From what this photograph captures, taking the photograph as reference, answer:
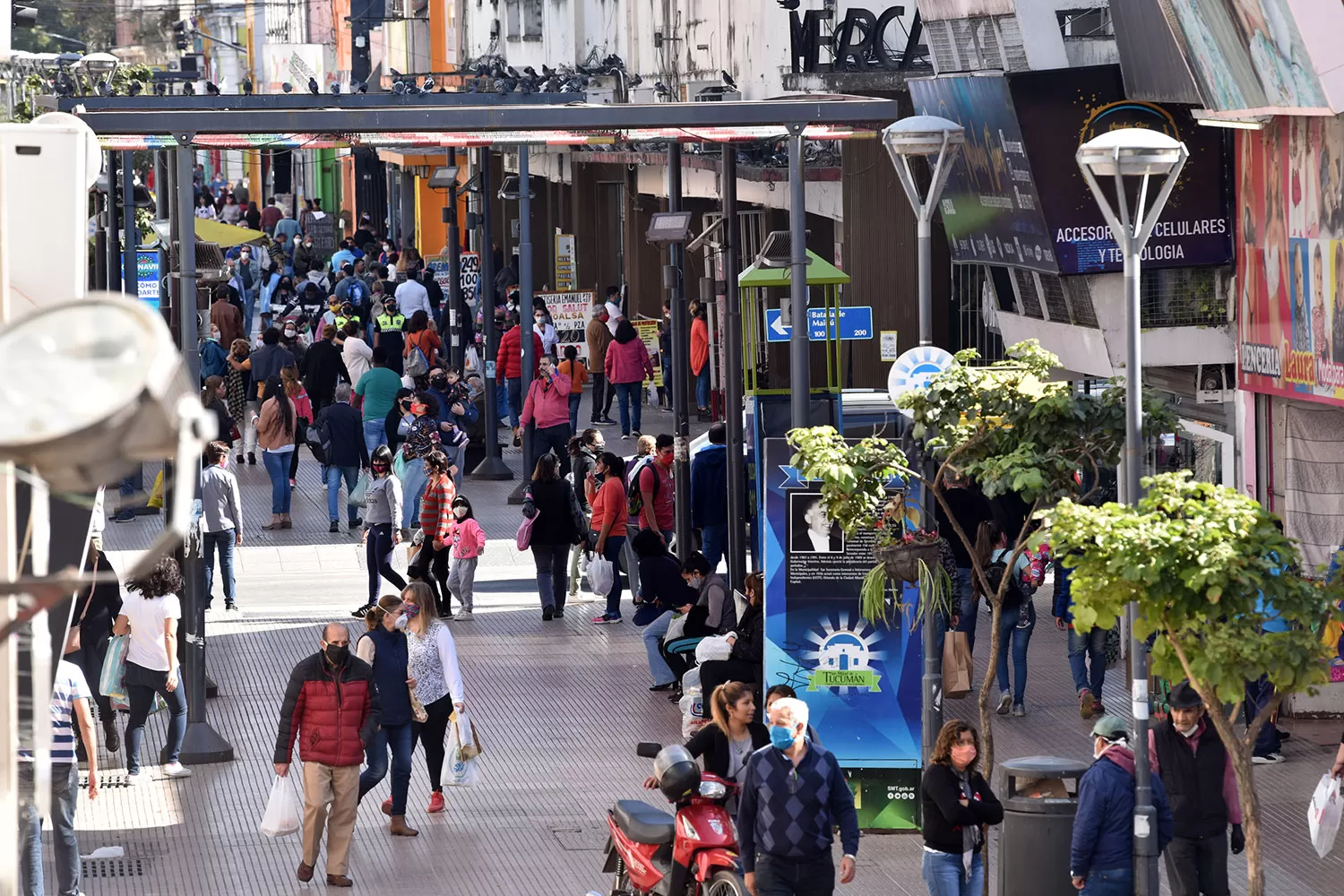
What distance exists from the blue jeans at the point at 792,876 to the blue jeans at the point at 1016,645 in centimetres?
516

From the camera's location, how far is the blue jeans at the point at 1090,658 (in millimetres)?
14977

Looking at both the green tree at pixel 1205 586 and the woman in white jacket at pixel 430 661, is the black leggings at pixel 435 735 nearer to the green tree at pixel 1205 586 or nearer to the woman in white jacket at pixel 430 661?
the woman in white jacket at pixel 430 661

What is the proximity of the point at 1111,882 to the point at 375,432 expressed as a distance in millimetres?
15756

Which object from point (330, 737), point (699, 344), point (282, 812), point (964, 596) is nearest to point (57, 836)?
point (282, 812)

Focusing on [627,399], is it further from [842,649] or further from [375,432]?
[842,649]

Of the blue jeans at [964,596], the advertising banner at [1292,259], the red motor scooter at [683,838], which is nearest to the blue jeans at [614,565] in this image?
the blue jeans at [964,596]

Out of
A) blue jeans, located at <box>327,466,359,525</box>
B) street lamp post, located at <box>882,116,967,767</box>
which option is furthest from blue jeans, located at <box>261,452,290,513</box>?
street lamp post, located at <box>882,116,967,767</box>

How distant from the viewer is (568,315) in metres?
31.0

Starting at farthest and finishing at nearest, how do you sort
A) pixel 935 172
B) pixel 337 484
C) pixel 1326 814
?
pixel 337 484 → pixel 935 172 → pixel 1326 814

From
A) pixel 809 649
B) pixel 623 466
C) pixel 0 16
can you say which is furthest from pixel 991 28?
pixel 0 16

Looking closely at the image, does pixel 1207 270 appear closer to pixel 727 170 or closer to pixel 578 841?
pixel 727 170

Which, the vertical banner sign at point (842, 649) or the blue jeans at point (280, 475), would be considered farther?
the blue jeans at point (280, 475)

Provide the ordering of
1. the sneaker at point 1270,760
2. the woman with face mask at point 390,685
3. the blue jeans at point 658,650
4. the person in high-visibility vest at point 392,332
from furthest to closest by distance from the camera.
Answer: the person in high-visibility vest at point 392,332 → the blue jeans at point 658,650 → the sneaker at point 1270,760 → the woman with face mask at point 390,685

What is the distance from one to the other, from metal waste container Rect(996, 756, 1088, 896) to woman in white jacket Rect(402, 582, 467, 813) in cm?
332
